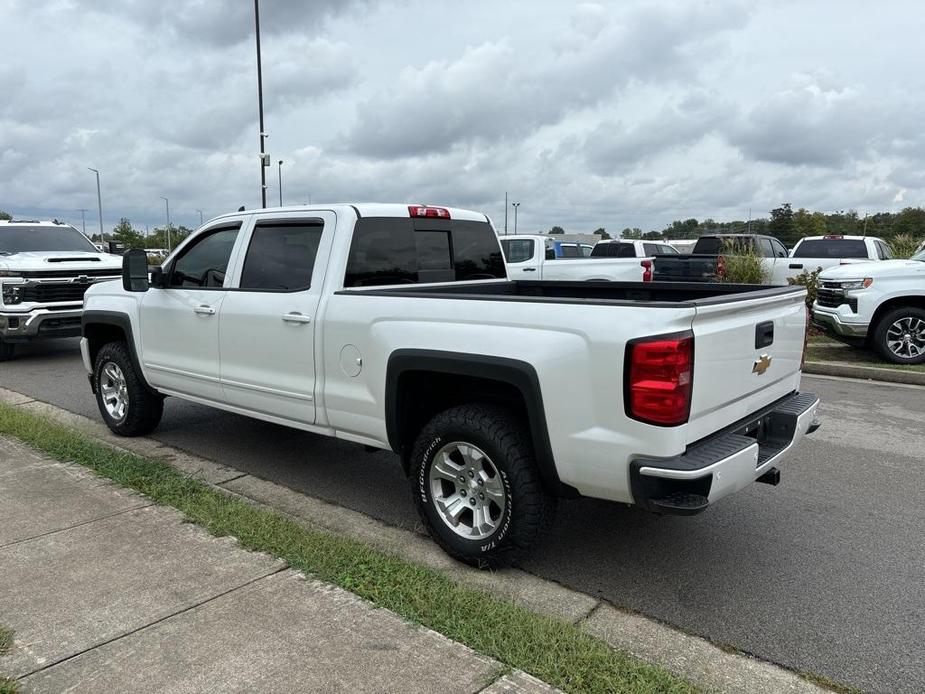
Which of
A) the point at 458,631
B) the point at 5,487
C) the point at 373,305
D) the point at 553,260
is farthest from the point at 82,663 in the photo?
the point at 553,260

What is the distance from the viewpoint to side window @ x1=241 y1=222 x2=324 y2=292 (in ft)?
14.9

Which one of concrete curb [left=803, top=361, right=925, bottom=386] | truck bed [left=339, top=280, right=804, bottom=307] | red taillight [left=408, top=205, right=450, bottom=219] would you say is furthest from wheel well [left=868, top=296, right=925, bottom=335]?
red taillight [left=408, top=205, right=450, bottom=219]

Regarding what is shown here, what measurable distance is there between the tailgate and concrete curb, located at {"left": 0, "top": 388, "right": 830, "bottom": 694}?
88cm

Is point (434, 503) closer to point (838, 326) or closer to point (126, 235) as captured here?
point (838, 326)

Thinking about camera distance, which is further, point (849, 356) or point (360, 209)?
point (849, 356)

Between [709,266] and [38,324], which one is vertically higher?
[709,266]

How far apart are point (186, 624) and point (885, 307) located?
9714mm

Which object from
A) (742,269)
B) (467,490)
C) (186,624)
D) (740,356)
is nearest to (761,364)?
(740,356)

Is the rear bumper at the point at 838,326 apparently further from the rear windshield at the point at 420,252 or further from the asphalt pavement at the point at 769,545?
the rear windshield at the point at 420,252

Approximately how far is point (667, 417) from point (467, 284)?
2.31m

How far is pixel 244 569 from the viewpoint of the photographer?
358 centimetres

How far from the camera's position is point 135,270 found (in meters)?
5.34

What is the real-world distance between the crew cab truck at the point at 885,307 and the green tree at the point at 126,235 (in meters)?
62.9

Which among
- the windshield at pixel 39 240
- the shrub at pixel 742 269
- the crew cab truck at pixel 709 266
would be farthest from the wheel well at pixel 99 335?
the crew cab truck at pixel 709 266
